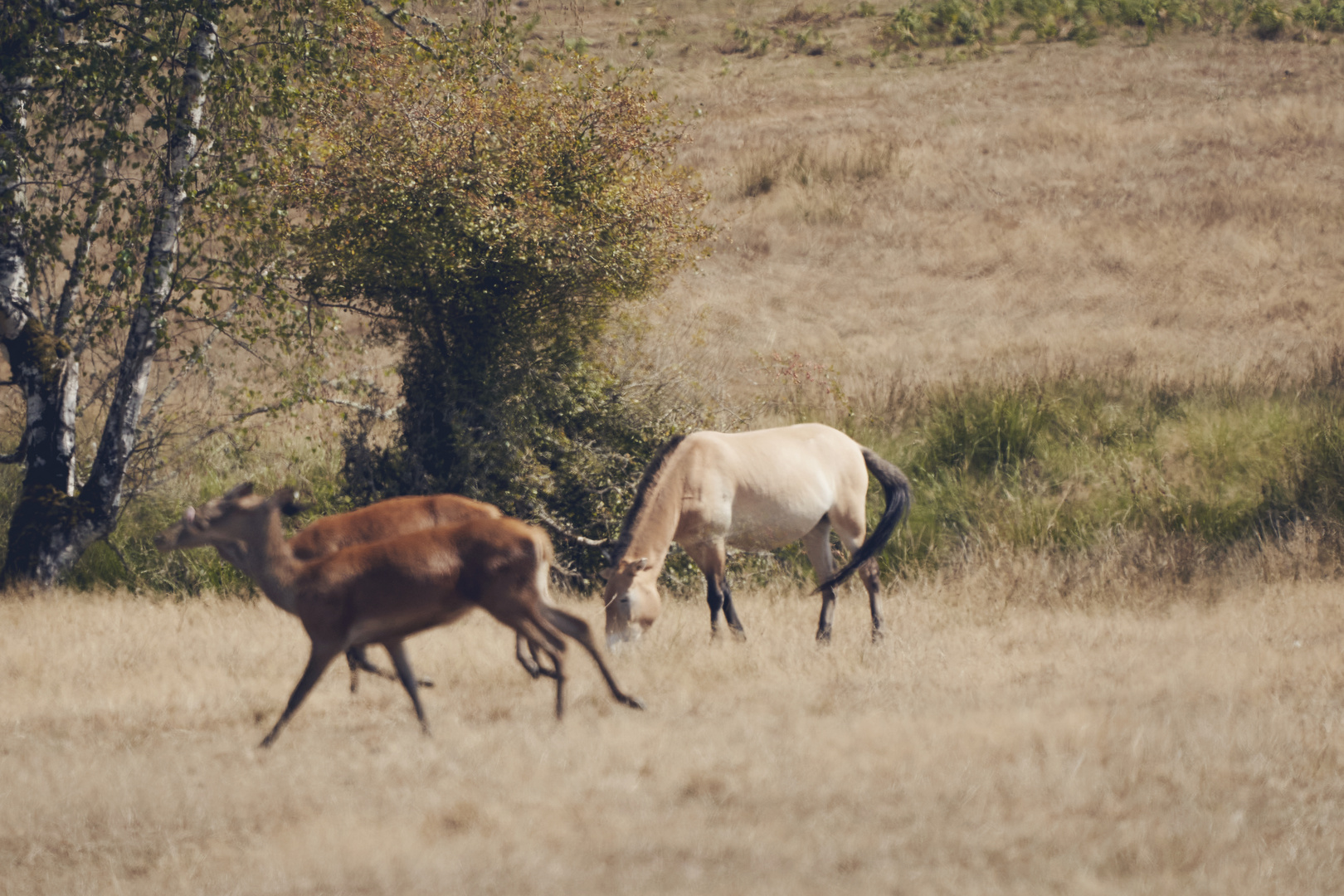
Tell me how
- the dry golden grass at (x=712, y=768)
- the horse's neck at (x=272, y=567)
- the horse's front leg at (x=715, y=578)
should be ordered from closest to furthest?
the dry golden grass at (x=712, y=768)
the horse's neck at (x=272, y=567)
the horse's front leg at (x=715, y=578)

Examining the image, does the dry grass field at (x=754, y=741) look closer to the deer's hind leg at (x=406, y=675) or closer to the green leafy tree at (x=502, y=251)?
the deer's hind leg at (x=406, y=675)

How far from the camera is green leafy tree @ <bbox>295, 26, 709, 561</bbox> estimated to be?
1090cm

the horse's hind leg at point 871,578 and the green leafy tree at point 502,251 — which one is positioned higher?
the green leafy tree at point 502,251

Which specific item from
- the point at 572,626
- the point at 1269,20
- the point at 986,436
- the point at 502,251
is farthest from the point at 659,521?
the point at 1269,20

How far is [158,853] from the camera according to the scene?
5473 mm

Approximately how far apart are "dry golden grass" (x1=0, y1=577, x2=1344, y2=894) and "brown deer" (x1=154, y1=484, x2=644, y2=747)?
0.53m

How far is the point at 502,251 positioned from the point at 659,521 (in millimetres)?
3609

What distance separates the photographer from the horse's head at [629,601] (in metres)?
7.89

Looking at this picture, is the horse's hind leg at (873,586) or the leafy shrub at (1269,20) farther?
the leafy shrub at (1269,20)

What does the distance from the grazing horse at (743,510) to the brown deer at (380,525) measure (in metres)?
0.88

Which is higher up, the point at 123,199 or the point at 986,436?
the point at 123,199

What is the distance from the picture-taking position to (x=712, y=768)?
6238 mm

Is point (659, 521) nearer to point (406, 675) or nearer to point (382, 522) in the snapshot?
point (382, 522)

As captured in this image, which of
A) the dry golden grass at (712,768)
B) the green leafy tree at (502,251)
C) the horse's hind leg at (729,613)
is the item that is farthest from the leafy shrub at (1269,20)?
the horse's hind leg at (729,613)
